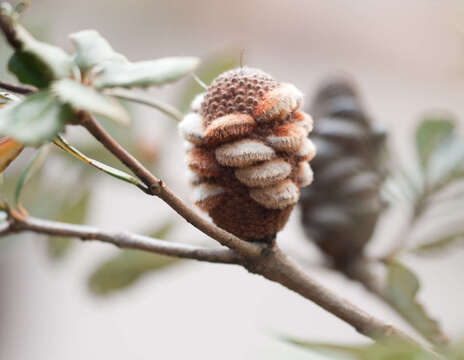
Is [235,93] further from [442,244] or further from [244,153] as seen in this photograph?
[442,244]

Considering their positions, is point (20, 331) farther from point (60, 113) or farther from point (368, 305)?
point (60, 113)

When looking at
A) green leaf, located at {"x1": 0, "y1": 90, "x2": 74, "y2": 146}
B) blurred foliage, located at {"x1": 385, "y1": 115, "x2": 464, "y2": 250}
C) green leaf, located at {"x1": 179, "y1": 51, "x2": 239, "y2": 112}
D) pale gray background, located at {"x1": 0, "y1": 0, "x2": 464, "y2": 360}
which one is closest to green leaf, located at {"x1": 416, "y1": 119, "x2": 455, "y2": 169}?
blurred foliage, located at {"x1": 385, "y1": 115, "x2": 464, "y2": 250}

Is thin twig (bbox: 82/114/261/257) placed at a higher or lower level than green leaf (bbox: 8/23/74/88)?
lower

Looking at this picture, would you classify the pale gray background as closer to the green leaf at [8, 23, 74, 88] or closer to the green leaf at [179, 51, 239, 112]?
the green leaf at [179, 51, 239, 112]

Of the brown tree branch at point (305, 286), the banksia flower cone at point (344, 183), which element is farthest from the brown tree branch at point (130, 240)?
the banksia flower cone at point (344, 183)

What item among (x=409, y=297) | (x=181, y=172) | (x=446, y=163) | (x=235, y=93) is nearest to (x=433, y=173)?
(x=446, y=163)

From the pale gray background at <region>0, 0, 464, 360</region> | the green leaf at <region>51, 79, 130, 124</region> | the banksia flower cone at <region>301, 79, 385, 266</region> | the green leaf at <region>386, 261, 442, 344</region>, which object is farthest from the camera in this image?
the pale gray background at <region>0, 0, 464, 360</region>

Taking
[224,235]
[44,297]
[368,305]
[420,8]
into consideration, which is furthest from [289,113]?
[44,297]
